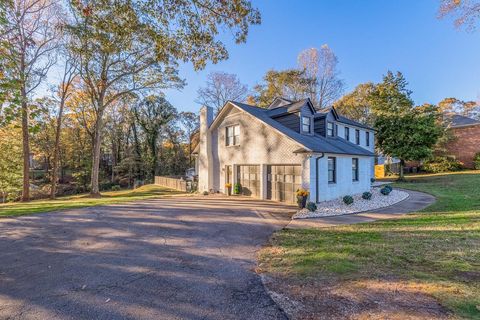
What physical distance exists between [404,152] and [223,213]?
20608mm

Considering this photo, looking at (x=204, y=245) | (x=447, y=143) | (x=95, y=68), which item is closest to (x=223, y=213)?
(x=204, y=245)

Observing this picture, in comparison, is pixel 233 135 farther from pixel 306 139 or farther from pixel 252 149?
pixel 306 139

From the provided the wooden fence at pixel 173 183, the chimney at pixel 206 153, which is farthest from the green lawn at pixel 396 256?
the wooden fence at pixel 173 183

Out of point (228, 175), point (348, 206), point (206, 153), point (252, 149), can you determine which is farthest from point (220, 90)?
point (348, 206)

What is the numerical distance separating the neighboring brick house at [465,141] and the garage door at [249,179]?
28.2 metres

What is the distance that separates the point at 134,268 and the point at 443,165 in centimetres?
3468

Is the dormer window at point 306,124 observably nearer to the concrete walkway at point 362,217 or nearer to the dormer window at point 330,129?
the dormer window at point 330,129

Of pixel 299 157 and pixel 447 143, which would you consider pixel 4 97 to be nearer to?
pixel 299 157


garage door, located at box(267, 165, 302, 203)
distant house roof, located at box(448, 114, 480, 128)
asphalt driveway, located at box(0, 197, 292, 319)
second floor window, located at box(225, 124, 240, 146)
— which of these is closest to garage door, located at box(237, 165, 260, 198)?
garage door, located at box(267, 165, 302, 203)

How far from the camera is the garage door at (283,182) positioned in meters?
12.3

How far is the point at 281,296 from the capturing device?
358 cm

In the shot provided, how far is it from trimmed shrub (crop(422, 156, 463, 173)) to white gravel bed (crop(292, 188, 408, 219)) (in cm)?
1887

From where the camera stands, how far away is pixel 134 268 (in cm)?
479

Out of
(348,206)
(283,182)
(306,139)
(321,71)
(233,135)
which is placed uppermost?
(321,71)
